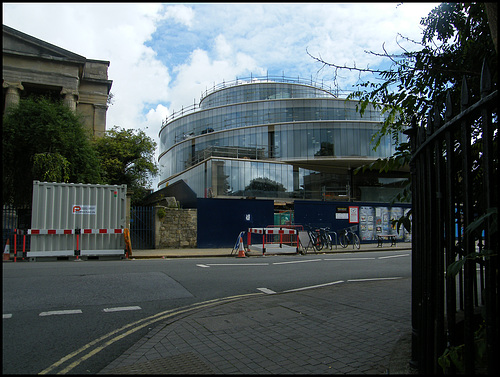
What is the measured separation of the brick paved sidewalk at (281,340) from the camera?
3.92 metres

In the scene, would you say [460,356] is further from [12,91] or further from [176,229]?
[12,91]

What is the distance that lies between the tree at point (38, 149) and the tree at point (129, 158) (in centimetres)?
1150

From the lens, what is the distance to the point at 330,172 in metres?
56.0

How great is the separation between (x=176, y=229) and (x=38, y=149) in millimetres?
9265

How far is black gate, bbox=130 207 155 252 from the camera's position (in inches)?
819

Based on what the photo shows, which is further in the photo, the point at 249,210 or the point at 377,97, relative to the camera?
the point at 249,210

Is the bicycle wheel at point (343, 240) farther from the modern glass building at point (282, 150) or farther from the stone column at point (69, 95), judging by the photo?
the stone column at point (69, 95)

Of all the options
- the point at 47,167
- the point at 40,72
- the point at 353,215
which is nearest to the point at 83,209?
the point at 47,167

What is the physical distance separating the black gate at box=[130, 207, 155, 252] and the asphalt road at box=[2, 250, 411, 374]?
955 centimetres

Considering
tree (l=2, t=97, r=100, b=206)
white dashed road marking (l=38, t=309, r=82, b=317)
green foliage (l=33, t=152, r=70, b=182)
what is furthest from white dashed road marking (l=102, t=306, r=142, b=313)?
tree (l=2, t=97, r=100, b=206)

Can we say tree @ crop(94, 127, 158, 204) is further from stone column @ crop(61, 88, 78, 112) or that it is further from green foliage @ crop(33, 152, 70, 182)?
green foliage @ crop(33, 152, 70, 182)

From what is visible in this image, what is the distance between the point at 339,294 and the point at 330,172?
49.5 metres

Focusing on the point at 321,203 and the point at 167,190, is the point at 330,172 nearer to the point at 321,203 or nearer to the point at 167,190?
the point at 167,190

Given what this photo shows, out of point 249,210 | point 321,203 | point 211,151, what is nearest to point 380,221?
point 321,203
